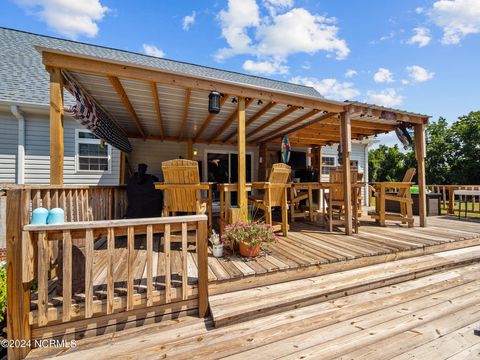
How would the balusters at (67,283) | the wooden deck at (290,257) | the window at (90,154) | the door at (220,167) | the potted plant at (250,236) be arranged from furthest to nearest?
the door at (220,167) < the window at (90,154) < the potted plant at (250,236) < the wooden deck at (290,257) < the balusters at (67,283)

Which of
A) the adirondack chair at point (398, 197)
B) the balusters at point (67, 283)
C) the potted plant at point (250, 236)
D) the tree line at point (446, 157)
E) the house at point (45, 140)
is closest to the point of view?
the balusters at point (67, 283)

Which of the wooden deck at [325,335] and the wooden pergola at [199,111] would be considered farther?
the wooden pergola at [199,111]

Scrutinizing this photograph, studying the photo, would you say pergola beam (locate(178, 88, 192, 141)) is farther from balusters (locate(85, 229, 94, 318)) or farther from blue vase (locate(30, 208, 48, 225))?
balusters (locate(85, 229, 94, 318))

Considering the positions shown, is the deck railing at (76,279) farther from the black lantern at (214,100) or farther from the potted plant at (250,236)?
the black lantern at (214,100)

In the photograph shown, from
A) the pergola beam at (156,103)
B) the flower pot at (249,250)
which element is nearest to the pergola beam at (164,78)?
the pergola beam at (156,103)

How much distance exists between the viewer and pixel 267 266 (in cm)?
261

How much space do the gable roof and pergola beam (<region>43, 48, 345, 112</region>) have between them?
1.95ft

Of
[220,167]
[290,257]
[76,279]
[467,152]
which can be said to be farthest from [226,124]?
[467,152]

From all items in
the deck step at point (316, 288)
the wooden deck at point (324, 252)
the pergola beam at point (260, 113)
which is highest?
the pergola beam at point (260, 113)

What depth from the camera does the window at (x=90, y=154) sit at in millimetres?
6125

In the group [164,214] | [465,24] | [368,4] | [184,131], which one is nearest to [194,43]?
[184,131]

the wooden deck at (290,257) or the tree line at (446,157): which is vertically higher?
the tree line at (446,157)

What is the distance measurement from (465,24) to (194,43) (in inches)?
345

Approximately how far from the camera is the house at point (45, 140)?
5.48m
